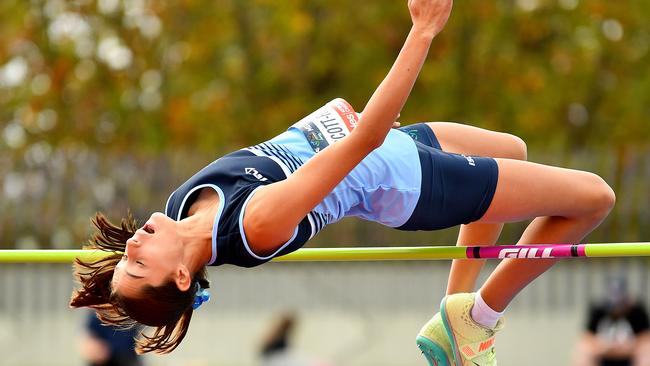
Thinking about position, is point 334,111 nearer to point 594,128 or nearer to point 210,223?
point 210,223

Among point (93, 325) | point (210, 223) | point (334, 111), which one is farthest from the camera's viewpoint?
point (93, 325)

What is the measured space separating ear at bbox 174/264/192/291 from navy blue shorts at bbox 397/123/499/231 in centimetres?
94

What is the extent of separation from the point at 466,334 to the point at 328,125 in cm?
120

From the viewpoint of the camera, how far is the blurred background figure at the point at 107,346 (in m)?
9.45

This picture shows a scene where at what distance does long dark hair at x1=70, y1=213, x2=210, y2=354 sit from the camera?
472 cm

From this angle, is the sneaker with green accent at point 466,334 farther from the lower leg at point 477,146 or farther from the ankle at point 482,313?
the lower leg at point 477,146

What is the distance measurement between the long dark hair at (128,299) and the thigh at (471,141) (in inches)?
49.1

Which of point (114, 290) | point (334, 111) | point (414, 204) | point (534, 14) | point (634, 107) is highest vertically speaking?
point (534, 14)

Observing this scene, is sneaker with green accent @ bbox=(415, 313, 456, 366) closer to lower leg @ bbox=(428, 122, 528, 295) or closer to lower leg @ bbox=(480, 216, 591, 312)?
lower leg @ bbox=(480, 216, 591, 312)

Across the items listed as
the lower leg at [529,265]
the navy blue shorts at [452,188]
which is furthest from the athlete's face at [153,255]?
the lower leg at [529,265]

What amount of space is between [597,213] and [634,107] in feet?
45.6

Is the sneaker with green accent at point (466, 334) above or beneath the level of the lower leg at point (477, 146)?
beneath

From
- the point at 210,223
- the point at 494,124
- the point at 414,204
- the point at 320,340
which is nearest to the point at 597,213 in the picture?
the point at 414,204

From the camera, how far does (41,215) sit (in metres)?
12.1
